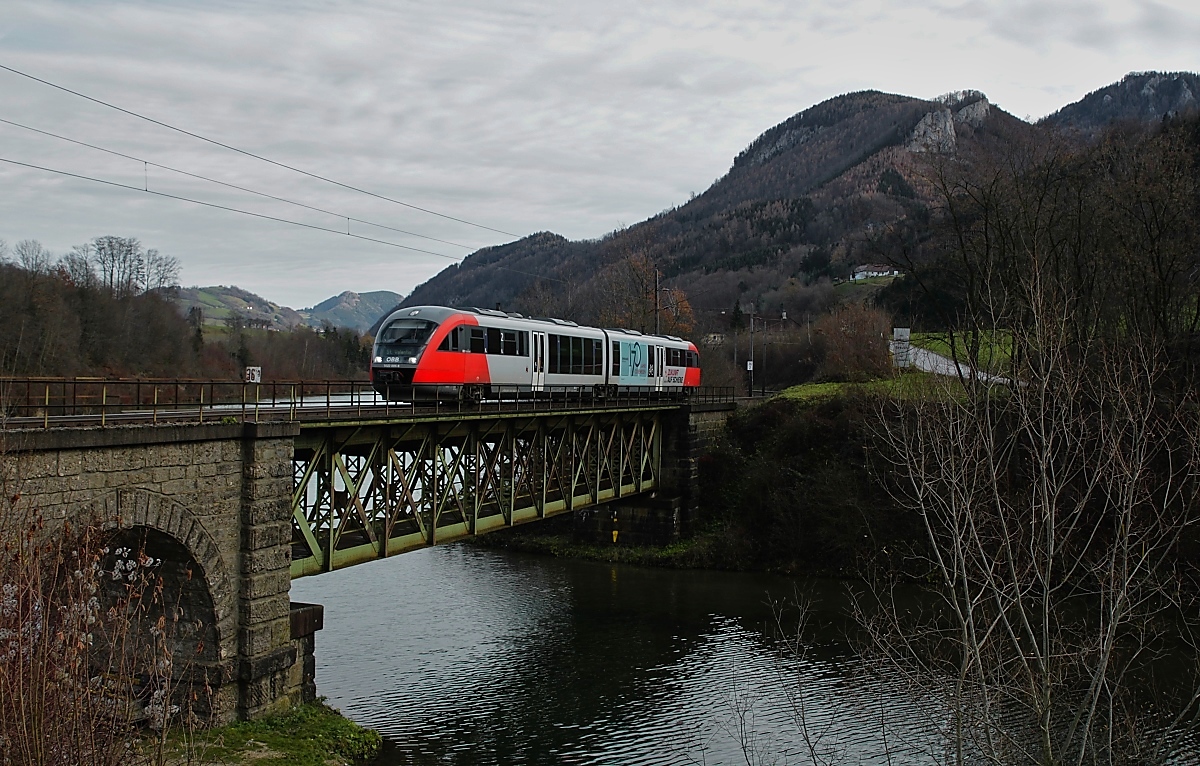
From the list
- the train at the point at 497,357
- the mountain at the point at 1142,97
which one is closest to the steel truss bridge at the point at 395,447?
the train at the point at 497,357

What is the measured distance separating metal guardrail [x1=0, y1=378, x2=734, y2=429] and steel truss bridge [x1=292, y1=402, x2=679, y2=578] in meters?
0.55

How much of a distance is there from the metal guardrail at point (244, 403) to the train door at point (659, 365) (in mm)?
606

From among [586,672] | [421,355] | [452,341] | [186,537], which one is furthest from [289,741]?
[452,341]

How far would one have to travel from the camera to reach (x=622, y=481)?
38750 mm

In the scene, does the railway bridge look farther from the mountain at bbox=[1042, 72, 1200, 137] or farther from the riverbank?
the mountain at bbox=[1042, 72, 1200, 137]

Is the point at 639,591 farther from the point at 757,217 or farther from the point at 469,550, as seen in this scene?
the point at 757,217

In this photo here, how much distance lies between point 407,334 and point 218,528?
1043 centimetres

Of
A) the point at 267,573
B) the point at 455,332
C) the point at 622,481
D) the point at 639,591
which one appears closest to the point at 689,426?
the point at 622,481

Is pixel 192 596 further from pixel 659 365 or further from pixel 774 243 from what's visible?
pixel 774 243

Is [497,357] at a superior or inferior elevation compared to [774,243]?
inferior

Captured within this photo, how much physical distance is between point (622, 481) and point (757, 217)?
138081 millimetres

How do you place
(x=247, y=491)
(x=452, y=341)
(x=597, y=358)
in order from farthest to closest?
(x=597, y=358), (x=452, y=341), (x=247, y=491)

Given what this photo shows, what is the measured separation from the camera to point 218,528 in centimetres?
1708

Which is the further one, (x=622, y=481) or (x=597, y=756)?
(x=622, y=481)
